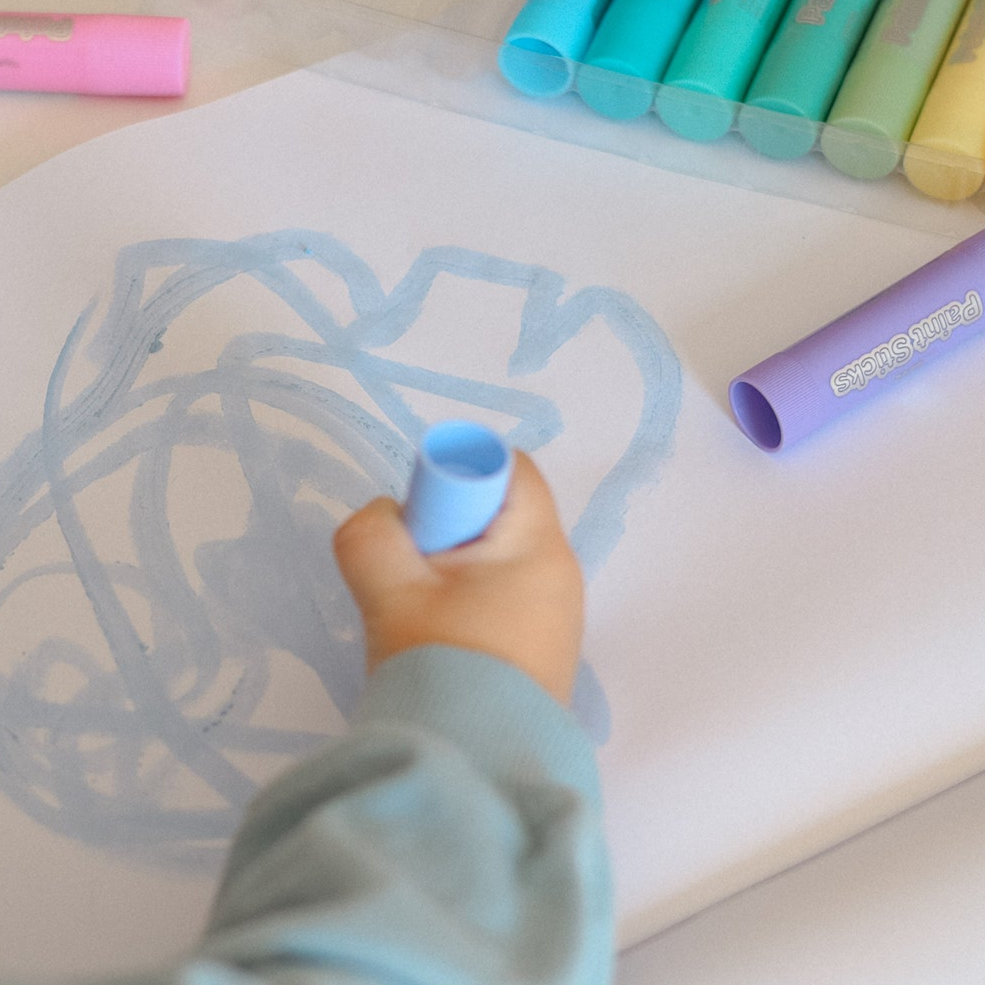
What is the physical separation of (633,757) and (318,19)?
0.44 meters

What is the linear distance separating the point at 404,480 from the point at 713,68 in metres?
0.27

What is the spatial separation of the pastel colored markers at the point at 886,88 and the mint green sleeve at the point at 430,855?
0.35 m

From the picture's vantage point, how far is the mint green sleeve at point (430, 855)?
33 cm

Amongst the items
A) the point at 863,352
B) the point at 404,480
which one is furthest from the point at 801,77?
the point at 404,480

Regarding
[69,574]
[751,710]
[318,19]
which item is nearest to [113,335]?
[69,574]

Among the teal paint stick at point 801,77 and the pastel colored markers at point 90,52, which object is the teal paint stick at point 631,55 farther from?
the pastel colored markers at point 90,52

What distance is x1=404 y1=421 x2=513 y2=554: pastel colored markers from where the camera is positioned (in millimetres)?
380

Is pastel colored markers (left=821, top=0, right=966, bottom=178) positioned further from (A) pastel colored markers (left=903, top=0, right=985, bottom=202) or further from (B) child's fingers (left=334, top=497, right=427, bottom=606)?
(B) child's fingers (left=334, top=497, right=427, bottom=606)

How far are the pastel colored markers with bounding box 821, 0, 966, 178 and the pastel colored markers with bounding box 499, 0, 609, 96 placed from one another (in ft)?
0.45

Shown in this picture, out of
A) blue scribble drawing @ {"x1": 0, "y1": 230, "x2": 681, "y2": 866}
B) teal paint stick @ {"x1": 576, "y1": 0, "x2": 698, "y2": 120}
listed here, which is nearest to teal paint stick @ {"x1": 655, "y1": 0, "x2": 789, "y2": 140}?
teal paint stick @ {"x1": 576, "y1": 0, "x2": 698, "y2": 120}

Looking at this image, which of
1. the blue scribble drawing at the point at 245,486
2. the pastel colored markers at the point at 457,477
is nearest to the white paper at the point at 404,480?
the blue scribble drawing at the point at 245,486

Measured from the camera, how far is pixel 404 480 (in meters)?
0.53

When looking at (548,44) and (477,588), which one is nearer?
(477,588)

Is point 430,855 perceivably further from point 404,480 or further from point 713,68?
point 713,68
